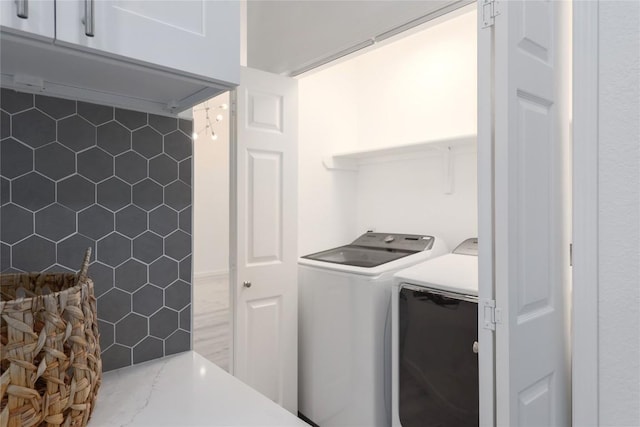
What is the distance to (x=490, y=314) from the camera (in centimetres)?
121

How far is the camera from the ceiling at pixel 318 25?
1.78 meters

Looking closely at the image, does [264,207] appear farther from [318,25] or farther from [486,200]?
[486,200]

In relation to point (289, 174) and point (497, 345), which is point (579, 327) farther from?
point (289, 174)

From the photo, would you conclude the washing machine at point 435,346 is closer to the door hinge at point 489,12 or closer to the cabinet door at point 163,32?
the door hinge at point 489,12

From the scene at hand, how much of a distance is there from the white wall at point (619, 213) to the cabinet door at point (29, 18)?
125 cm

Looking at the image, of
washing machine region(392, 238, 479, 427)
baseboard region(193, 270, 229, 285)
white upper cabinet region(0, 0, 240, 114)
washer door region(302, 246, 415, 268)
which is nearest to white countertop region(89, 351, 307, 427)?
white upper cabinet region(0, 0, 240, 114)

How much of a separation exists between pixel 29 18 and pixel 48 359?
0.50 metres

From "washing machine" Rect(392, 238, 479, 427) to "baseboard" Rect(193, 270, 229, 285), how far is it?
4.61 meters

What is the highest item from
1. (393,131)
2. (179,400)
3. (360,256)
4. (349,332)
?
(393,131)

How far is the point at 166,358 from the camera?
1.01 m

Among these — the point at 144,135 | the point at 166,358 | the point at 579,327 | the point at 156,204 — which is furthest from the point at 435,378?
the point at 144,135

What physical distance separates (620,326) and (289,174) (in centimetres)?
171

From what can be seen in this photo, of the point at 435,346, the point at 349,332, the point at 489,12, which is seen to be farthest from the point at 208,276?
the point at 489,12

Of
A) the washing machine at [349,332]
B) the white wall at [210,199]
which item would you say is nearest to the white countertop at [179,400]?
the washing machine at [349,332]
